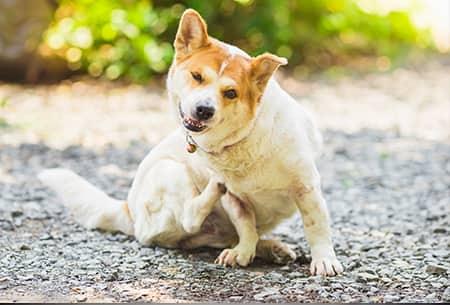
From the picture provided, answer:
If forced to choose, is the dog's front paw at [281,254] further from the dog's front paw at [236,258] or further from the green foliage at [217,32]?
the green foliage at [217,32]

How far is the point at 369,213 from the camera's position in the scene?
18.5ft

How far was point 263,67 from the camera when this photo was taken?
154 inches

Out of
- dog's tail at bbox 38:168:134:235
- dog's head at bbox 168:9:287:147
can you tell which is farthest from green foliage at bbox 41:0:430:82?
dog's head at bbox 168:9:287:147

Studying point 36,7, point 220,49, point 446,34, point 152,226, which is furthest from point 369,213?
point 446,34

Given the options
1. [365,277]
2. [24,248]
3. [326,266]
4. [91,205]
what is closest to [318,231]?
[326,266]

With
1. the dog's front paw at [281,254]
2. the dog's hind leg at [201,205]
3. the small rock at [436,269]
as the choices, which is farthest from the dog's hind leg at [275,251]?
the small rock at [436,269]

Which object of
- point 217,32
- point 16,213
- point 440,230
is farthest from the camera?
point 217,32

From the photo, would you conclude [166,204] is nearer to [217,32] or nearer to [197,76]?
[197,76]

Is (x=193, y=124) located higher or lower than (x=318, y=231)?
higher

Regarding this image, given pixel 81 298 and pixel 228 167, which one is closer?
pixel 81 298

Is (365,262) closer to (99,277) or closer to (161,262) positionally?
(161,262)

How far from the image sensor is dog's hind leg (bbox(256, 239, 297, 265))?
449 centimetres

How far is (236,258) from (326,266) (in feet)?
1.49

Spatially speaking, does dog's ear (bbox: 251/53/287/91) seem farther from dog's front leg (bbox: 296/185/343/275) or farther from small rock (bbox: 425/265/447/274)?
small rock (bbox: 425/265/447/274)
